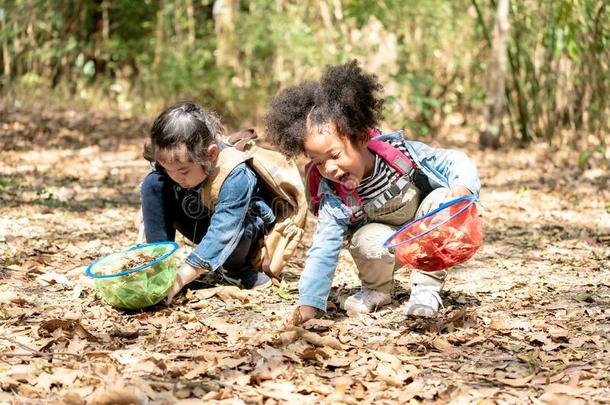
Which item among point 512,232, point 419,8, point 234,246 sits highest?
point 419,8

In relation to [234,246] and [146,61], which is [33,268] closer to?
[234,246]

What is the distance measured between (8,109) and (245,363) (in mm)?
7978

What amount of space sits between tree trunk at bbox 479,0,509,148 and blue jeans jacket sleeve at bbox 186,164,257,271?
18.2 feet

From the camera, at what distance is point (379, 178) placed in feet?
11.7

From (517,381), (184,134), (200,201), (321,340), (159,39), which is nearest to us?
(517,381)

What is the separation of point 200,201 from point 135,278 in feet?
1.99

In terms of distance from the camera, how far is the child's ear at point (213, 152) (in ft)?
12.4

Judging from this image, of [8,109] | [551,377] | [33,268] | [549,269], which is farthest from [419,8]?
[551,377]

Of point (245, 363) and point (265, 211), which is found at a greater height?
point (265, 211)

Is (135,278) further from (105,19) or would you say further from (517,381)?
(105,19)

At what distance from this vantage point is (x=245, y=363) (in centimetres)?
298

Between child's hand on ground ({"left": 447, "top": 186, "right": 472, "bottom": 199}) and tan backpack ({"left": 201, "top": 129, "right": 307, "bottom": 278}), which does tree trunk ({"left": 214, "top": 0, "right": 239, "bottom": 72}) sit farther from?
child's hand on ground ({"left": 447, "top": 186, "right": 472, "bottom": 199})

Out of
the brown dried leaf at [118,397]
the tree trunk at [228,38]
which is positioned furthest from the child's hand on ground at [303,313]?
the tree trunk at [228,38]

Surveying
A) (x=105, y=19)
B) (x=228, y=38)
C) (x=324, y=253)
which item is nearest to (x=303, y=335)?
(x=324, y=253)
